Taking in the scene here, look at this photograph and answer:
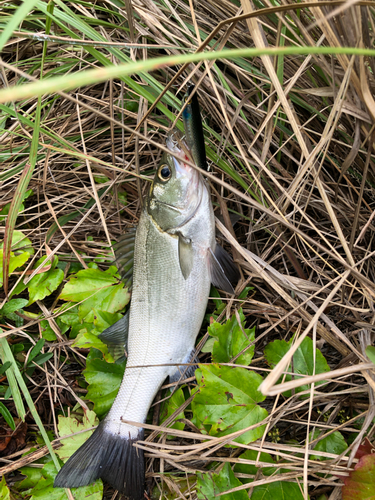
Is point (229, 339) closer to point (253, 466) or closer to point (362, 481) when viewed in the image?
point (253, 466)

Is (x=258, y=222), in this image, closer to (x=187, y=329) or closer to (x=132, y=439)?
(x=187, y=329)

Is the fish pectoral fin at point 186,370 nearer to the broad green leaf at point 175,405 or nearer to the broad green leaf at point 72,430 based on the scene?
the broad green leaf at point 175,405

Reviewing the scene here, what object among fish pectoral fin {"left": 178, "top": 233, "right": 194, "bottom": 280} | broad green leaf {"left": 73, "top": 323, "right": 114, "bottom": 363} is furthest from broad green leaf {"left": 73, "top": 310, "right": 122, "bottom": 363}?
fish pectoral fin {"left": 178, "top": 233, "right": 194, "bottom": 280}

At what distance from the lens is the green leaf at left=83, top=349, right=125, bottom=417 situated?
2604 millimetres

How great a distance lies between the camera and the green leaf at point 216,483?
205cm

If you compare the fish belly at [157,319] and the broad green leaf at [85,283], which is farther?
the broad green leaf at [85,283]

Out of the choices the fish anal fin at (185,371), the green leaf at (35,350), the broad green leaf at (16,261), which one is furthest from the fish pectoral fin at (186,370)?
the broad green leaf at (16,261)

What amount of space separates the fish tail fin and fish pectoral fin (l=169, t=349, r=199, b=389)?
1.38 feet

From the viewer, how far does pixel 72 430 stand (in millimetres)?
2596

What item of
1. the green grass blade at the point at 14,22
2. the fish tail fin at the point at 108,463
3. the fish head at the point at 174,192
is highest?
the green grass blade at the point at 14,22

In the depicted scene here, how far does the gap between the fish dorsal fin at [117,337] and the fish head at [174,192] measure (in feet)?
2.59

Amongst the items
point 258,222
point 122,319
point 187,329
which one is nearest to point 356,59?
point 258,222

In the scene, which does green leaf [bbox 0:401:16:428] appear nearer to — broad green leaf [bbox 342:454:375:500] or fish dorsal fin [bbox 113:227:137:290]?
fish dorsal fin [bbox 113:227:137:290]

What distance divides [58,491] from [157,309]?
139cm
